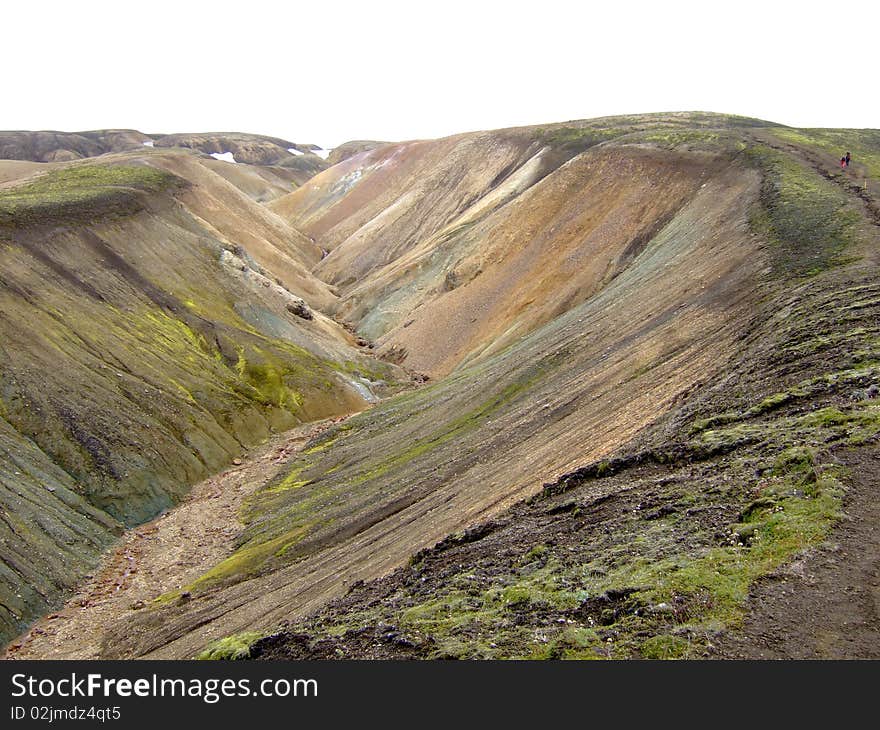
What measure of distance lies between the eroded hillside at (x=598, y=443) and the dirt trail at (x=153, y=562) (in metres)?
0.33

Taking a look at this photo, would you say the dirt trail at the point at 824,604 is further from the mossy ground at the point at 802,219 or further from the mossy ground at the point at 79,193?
the mossy ground at the point at 79,193

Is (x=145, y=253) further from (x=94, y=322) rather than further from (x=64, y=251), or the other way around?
(x=94, y=322)

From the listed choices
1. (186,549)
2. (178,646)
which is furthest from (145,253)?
(178,646)

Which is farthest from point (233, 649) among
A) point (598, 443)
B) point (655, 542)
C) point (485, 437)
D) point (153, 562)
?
point (153, 562)

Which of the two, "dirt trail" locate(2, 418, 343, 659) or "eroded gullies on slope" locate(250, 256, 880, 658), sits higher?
"eroded gullies on slope" locate(250, 256, 880, 658)

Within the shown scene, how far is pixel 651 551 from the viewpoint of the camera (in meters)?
12.8

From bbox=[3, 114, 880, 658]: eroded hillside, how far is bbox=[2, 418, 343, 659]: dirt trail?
1.07 ft

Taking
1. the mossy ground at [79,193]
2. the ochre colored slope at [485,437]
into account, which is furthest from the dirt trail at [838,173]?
the mossy ground at [79,193]

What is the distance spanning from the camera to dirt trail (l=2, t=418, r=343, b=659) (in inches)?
940

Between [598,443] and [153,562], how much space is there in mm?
18835

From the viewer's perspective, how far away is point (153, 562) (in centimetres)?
2938

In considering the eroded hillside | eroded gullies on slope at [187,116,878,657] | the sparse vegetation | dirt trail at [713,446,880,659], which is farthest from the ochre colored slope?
dirt trail at [713,446,880,659]

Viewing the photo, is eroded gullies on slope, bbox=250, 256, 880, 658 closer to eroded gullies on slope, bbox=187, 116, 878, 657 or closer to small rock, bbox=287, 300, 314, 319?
eroded gullies on slope, bbox=187, 116, 878, 657

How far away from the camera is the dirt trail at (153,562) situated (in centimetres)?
2388
